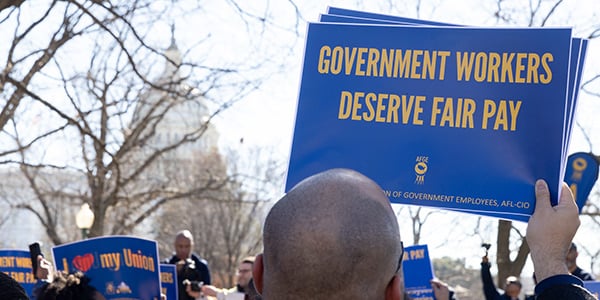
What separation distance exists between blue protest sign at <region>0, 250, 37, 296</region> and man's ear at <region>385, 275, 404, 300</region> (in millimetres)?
9827

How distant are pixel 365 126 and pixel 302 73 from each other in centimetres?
34

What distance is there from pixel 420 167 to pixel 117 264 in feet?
14.9

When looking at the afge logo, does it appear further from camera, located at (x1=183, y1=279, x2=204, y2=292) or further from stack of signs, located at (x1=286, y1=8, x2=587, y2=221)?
camera, located at (x1=183, y1=279, x2=204, y2=292)

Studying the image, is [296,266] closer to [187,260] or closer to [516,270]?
[187,260]

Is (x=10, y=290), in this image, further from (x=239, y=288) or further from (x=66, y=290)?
(x=239, y=288)

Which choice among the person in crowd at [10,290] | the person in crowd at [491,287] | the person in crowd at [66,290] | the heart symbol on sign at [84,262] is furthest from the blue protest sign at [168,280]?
the person in crowd at [10,290]

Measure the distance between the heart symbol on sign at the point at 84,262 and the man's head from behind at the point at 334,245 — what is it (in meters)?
5.79

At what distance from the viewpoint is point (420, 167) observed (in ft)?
13.3

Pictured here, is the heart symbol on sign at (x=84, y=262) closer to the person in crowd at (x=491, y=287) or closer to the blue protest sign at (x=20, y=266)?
the person in crowd at (x=491, y=287)

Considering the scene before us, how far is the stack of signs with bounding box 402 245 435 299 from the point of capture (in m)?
10.9

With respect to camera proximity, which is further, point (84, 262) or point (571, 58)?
point (84, 262)

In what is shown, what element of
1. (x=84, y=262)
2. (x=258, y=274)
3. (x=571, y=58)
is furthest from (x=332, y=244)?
(x=84, y=262)

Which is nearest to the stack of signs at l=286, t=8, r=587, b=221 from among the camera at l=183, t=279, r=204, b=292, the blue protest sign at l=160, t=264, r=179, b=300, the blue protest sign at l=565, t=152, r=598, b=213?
the blue protest sign at l=565, t=152, r=598, b=213

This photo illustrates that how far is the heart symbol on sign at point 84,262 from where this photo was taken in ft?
26.6
